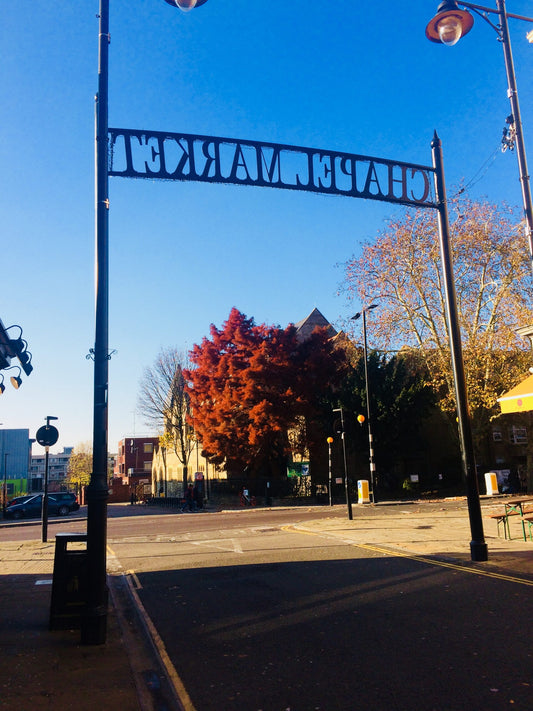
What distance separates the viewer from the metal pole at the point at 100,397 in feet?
19.2

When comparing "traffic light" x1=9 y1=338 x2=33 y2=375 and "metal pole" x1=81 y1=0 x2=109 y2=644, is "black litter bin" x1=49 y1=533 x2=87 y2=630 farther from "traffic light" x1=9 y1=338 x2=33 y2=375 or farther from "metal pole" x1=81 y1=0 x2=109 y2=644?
"traffic light" x1=9 y1=338 x2=33 y2=375

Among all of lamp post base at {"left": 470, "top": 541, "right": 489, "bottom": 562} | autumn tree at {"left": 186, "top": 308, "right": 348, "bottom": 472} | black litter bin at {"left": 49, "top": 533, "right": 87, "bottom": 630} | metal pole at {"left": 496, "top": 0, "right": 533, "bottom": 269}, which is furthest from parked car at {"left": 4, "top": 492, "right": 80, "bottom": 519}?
metal pole at {"left": 496, "top": 0, "right": 533, "bottom": 269}

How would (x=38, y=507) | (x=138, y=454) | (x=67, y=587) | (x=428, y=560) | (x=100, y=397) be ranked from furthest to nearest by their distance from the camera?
1. (x=138, y=454)
2. (x=38, y=507)
3. (x=428, y=560)
4. (x=67, y=587)
5. (x=100, y=397)

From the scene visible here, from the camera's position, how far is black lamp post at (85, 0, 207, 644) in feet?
19.2

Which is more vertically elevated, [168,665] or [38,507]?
[168,665]

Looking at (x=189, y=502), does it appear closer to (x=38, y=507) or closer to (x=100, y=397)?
(x=38, y=507)

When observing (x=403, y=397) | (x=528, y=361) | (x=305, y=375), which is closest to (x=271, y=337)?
(x=305, y=375)

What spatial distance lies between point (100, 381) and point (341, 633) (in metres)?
A: 3.76

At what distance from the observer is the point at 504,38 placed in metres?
10.5

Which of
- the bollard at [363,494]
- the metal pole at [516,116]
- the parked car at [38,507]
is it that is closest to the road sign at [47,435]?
the metal pole at [516,116]

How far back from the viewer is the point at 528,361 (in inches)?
1173

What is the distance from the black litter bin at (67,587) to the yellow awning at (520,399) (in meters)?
8.42

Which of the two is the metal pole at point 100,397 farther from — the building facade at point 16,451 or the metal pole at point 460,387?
the building facade at point 16,451

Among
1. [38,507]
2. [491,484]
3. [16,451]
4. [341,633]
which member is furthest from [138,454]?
[341,633]
